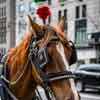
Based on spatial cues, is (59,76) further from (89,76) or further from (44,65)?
(89,76)

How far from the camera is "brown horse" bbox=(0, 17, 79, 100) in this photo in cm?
411

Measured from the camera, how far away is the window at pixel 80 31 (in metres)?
53.1

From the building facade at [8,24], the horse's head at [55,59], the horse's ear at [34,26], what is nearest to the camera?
the horse's head at [55,59]

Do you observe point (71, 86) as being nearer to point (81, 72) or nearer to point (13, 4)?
point (81, 72)

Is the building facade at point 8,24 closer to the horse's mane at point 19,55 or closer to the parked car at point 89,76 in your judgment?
the parked car at point 89,76

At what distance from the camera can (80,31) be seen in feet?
177

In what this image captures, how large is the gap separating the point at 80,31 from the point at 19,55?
4936 centimetres

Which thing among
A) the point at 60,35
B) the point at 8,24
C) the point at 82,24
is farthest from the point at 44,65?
the point at 8,24

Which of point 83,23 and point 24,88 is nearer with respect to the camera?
point 24,88

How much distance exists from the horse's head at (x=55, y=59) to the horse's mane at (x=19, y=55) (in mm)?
168

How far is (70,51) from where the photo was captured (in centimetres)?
429

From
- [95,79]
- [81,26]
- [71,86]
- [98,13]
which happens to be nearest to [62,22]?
[71,86]

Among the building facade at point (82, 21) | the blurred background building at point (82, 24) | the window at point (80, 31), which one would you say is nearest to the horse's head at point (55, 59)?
the blurred background building at point (82, 24)

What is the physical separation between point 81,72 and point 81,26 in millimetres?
32019
